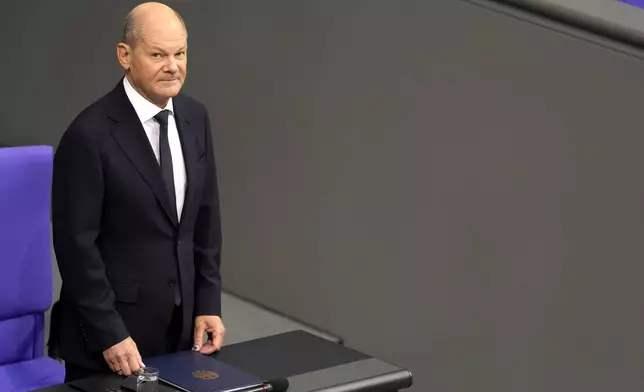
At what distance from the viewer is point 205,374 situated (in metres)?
2.31

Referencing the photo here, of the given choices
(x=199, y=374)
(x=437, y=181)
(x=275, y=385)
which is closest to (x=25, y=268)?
(x=199, y=374)

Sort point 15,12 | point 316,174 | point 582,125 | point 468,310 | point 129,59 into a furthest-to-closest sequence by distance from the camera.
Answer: point 15,12
point 316,174
point 468,310
point 582,125
point 129,59

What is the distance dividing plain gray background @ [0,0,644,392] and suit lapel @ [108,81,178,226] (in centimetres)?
125

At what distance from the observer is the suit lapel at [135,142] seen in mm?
2406

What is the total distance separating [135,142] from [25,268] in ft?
2.01

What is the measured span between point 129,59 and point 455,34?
4.21 ft

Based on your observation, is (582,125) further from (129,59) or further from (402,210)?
(129,59)

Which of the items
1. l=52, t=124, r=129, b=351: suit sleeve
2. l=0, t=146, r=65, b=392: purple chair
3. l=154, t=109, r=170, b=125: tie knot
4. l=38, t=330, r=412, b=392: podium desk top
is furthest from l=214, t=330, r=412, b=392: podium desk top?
l=0, t=146, r=65, b=392: purple chair

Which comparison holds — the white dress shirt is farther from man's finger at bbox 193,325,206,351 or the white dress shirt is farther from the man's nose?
man's finger at bbox 193,325,206,351

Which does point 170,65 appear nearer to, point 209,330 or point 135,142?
point 135,142

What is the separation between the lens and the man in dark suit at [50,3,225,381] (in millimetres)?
2377

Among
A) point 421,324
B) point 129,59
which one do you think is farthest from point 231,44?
point 129,59

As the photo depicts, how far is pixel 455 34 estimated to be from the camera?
3461 millimetres

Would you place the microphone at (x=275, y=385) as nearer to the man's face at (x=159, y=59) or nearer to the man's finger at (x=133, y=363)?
the man's finger at (x=133, y=363)
